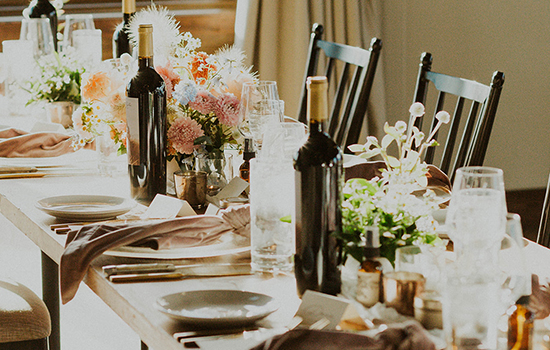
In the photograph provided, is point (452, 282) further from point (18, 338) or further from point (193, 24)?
point (193, 24)

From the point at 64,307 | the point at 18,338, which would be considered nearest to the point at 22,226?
the point at 18,338

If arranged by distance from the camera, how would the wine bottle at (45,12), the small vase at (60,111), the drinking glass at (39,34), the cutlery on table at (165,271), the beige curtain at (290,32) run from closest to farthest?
1. the cutlery on table at (165,271)
2. the small vase at (60,111)
3. the drinking glass at (39,34)
4. the wine bottle at (45,12)
5. the beige curtain at (290,32)

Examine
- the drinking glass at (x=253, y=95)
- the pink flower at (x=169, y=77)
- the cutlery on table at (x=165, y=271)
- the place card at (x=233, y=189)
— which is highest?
the pink flower at (x=169, y=77)

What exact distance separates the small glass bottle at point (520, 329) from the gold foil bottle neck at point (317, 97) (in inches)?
12.3

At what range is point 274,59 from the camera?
12.0ft

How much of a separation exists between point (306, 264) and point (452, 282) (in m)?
0.20

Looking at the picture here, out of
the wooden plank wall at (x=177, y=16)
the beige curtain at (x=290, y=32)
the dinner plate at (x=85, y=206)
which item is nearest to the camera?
the dinner plate at (x=85, y=206)

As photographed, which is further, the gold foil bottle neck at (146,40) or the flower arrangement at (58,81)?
the flower arrangement at (58,81)

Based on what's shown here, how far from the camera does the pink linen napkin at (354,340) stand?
0.72 meters

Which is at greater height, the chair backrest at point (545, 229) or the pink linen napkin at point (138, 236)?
the pink linen napkin at point (138, 236)

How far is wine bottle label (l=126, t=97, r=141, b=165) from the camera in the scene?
4.65 feet

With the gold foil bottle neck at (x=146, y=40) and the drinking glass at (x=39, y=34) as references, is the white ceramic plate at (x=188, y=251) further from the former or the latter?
the drinking glass at (x=39, y=34)

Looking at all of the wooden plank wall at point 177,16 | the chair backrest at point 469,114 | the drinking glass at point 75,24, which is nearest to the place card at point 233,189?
the chair backrest at point 469,114

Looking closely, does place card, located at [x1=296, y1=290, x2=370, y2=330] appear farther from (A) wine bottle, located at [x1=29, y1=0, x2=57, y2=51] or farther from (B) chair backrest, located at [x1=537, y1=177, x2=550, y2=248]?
(A) wine bottle, located at [x1=29, y1=0, x2=57, y2=51]
